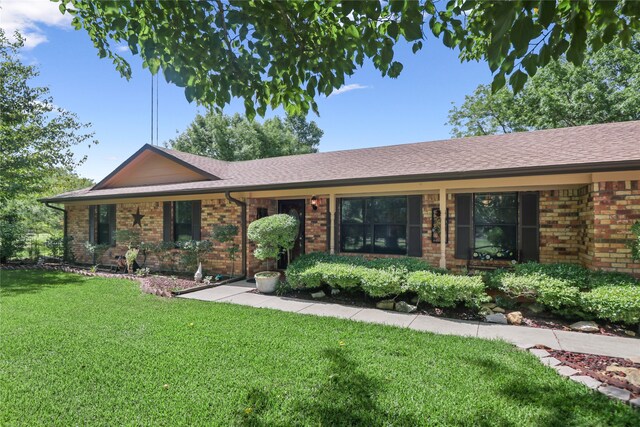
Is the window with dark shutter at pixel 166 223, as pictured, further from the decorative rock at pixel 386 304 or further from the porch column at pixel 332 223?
the decorative rock at pixel 386 304

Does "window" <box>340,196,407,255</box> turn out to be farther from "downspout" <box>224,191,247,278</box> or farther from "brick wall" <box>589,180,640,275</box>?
"brick wall" <box>589,180,640,275</box>

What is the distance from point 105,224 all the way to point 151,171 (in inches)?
107

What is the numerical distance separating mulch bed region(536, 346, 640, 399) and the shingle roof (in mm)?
3145

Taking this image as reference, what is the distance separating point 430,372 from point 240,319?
330 centimetres

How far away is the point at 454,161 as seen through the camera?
7.61 meters

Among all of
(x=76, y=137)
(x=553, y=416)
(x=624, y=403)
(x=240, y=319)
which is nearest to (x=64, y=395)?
(x=240, y=319)

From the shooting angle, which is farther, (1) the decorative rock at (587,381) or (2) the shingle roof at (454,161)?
(2) the shingle roof at (454,161)

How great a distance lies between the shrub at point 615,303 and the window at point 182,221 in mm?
10134

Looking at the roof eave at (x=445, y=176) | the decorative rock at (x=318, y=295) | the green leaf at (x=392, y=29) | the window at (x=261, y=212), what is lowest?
the decorative rock at (x=318, y=295)

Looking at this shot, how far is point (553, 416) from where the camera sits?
284 cm

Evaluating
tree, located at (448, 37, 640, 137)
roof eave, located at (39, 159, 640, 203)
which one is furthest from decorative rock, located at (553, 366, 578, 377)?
tree, located at (448, 37, 640, 137)

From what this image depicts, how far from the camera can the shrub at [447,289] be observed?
19.0 ft

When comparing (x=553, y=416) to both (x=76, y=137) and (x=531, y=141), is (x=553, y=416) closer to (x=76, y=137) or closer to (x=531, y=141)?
(x=531, y=141)

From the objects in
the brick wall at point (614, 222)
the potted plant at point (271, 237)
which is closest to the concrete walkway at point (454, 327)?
the potted plant at point (271, 237)
